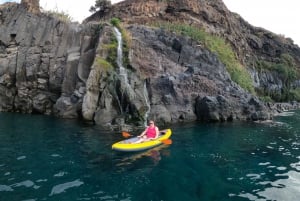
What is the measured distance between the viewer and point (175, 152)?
671 inches

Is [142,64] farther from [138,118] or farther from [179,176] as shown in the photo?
[179,176]

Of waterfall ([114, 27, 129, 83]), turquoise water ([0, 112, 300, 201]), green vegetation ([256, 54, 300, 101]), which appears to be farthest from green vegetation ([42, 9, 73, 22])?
green vegetation ([256, 54, 300, 101])

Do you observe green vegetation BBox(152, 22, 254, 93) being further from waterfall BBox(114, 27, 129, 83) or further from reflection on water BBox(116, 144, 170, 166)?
reflection on water BBox(116, 144, 170, 166)

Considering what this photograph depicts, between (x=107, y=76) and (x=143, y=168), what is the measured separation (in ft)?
46.8

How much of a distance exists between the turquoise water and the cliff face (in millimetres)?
5261

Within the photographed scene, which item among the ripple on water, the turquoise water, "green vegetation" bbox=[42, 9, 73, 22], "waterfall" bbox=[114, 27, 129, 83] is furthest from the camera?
"green vegetation" bbox=[42, 9, 73, 22]

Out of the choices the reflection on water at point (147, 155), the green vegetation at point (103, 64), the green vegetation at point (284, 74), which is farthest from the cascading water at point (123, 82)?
the green vegetation at point (284, 74)

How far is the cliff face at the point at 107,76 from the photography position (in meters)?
26.3

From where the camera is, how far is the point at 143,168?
13.7 m

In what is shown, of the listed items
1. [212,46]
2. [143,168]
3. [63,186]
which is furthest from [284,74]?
[63,186]

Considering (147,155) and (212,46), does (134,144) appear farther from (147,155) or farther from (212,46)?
(212,46)

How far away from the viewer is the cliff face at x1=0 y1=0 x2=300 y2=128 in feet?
86.4

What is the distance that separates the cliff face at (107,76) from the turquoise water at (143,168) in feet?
17.3

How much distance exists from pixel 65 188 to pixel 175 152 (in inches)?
300
